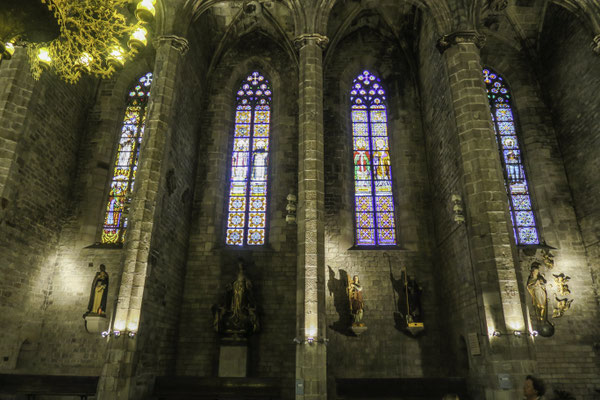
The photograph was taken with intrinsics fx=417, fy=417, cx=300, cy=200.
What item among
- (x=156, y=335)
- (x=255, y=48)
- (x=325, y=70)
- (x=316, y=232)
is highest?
(x=255, y=48)

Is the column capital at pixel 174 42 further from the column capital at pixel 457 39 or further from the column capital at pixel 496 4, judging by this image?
the column capital at pixel 496 4

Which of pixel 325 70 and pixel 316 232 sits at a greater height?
pixel 325 70

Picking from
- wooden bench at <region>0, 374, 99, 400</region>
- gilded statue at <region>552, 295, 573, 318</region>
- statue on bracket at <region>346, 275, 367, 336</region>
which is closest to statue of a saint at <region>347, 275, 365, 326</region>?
statue on bracket at <region>346, 275, 367, 336</region>

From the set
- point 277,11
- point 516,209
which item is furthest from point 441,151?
point 277,11

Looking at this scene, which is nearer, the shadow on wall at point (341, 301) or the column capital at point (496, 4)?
the shadow on wall at point (341, 301)

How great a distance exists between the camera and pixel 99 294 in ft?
37.5

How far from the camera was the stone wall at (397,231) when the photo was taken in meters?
11.6

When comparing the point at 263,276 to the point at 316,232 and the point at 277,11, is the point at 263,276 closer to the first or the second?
the point at 316,232

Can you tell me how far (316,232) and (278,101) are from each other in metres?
6.55

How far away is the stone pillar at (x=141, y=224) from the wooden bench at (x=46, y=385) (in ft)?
4.69

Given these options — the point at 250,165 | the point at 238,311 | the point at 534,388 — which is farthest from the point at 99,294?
the point at 534,388

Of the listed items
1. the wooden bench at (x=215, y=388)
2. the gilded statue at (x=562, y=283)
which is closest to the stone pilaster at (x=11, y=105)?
the wooden bench at (x=215, y=388)

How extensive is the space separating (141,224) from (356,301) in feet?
19.9

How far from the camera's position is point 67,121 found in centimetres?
1277
